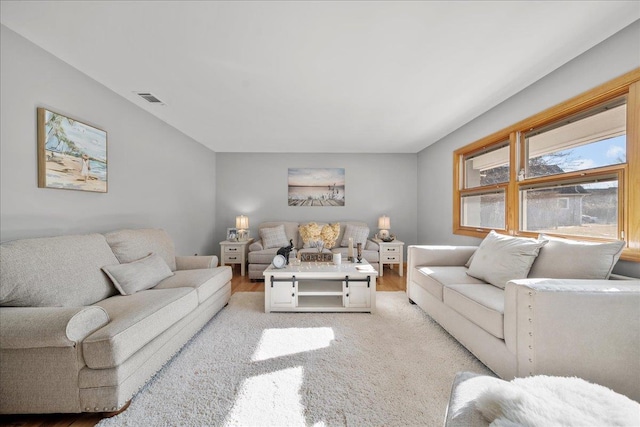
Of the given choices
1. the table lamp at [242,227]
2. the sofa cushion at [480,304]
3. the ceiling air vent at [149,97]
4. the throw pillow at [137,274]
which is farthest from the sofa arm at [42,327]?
the table lamp at [242,227]

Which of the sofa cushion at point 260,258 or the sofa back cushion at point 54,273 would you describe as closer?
the sofa back cushion at point 54,273

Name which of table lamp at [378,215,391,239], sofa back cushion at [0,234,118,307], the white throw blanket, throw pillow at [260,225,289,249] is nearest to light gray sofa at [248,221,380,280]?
throw pillow at [260,225,289,249]

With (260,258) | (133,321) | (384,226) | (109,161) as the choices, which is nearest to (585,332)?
(133,321)

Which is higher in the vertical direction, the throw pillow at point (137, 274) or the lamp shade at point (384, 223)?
the lamp shade at point (384, 223)

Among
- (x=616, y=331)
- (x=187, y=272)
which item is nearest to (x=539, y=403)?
(x=616, y=331)

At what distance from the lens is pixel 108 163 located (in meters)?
2.61

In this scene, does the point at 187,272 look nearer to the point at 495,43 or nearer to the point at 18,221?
the point at 18,221

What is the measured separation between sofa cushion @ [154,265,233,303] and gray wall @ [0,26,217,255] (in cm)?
95

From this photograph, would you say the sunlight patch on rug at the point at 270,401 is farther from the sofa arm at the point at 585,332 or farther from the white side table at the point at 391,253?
the white side table at the point at 391,253

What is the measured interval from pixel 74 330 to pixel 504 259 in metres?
3.02

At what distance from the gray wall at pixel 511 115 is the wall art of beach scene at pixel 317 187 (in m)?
1.73

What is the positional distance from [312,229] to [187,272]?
1.47 meters

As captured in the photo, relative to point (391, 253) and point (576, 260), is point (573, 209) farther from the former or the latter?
point (391, 253)

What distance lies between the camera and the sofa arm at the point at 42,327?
1.26 m
